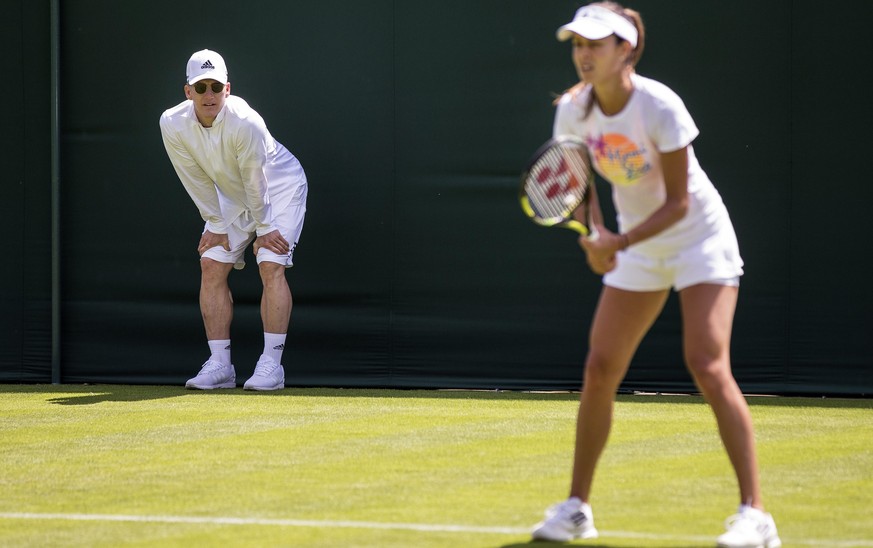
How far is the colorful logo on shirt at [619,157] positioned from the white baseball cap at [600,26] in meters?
0.29

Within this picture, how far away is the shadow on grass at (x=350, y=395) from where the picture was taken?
24.6ft

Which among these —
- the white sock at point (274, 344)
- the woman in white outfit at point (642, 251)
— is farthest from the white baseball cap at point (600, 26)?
the white sock at point (274, 344)

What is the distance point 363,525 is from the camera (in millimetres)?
4078

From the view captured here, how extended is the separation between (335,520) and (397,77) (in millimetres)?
4551

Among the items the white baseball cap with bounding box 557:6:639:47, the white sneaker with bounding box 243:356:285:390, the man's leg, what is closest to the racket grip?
the white baseball cap with bounding box 557:6:639:47

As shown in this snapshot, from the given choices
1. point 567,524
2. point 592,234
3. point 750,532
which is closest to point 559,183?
point 592,234

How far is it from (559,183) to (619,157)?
8.9 inches

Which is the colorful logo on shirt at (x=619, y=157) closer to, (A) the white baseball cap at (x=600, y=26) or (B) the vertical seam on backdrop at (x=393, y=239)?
(A) the white baseball cap at (x=600, y=26)

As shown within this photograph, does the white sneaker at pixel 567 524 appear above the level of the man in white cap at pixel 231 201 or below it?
below

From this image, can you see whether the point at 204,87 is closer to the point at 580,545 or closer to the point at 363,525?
the point at 363,525

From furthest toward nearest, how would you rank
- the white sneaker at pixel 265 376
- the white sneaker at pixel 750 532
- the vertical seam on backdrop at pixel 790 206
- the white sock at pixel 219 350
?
the white sock at pixel 219 350 < the white sneaker at pixel 265 376 < the vertical seam on backdrop at pixel 790 206 < the white sneaker at pixel 750 532

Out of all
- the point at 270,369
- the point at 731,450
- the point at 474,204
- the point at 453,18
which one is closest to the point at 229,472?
the point at 731,450

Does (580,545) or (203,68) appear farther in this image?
(203,68)

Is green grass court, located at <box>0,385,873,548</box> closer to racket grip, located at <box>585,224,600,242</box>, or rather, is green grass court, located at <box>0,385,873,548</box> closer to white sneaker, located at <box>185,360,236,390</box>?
white sneaker, located at <box>185,360,236,390</box>
